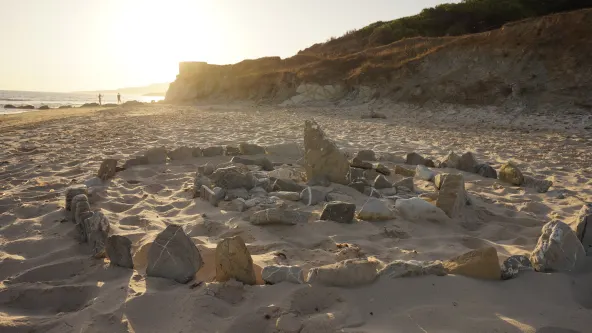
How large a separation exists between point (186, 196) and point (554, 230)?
2796mm

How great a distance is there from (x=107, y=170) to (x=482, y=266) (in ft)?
11.8

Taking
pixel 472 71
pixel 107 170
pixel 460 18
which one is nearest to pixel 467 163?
pixel 107 170

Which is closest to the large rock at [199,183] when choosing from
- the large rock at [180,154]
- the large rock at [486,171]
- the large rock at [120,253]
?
the large rock at [120,253]

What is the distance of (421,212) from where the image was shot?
2781 mm

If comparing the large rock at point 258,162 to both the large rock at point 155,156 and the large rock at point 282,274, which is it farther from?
the large rock at point 282,274

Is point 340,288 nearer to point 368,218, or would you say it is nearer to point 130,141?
point 368,218

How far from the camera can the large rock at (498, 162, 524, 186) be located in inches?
149

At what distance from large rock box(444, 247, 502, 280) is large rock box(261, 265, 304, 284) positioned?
767 millimetres

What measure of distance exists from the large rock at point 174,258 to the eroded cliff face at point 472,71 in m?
11.3

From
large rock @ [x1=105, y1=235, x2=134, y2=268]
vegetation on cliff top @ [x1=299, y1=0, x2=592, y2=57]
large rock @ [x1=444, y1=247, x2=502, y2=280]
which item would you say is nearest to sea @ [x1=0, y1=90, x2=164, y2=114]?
vegetation on cliff top @ [x1=299, y1=0, x2=592, y2=57]

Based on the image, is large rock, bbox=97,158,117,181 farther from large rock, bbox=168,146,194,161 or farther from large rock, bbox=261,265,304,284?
large rock, bbox=261,265,304,284

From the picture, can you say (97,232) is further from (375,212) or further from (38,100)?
(38,100)

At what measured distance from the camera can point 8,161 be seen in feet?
15.6

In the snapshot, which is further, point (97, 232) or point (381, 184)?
point (381, 184)
